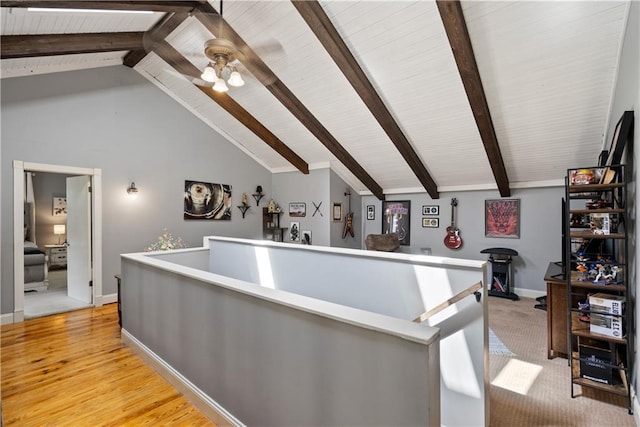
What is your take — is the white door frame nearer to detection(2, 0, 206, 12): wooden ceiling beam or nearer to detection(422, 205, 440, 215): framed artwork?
detection(2, 0, 206, 12): wooden ceiling beam

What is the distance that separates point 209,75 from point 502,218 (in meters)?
5.41

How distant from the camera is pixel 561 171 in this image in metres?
4.93

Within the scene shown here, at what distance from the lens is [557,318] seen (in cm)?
306

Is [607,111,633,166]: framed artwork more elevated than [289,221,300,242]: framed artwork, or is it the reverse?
[607,111,633,166]: framed artwork

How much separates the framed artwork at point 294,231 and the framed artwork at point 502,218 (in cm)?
390

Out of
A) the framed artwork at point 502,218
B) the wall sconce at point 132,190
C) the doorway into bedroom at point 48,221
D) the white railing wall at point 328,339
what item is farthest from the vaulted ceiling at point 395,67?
the doorway into bedroom at point 48,221

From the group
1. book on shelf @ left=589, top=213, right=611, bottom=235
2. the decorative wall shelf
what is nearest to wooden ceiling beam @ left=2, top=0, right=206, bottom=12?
the decorative wall shelf

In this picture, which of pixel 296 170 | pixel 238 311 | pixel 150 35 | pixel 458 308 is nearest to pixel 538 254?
pixel 458 308

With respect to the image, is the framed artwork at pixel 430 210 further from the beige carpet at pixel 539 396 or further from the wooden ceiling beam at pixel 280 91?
the beige carpet at pixel 539 396

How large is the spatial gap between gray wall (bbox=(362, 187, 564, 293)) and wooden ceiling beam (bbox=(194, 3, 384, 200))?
58.7 inches

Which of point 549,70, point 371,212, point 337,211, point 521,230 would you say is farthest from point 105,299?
point 521,230

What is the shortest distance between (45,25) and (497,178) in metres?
6.37

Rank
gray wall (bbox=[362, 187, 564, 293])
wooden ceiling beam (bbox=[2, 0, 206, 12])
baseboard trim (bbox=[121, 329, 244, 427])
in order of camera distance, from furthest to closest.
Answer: gray wall (bbox=[362, 187, 564, 293])
wooden ceiling beam (bbox=[2, 0, 206, 12])
baseboard trim (bbox=[121, 329, 244, 427])

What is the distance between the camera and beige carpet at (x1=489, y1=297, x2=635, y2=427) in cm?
215
